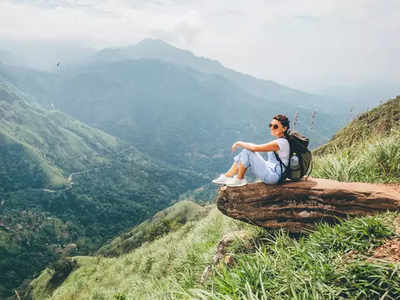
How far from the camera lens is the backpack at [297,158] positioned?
723 cm

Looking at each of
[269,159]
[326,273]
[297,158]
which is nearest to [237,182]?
[269,159]

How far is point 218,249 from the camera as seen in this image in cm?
810

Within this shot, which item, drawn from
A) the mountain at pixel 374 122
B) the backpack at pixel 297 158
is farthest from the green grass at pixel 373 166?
the mountain at pixel 374 122

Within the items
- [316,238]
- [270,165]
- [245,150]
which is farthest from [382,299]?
[245,150]

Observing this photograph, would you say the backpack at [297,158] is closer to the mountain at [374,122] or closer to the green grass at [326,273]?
the green grass at [326,273]

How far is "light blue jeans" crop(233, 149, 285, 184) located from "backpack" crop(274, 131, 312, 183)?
0.23 metres

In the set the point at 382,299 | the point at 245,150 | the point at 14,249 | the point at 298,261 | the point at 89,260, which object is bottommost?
the point at 14,249

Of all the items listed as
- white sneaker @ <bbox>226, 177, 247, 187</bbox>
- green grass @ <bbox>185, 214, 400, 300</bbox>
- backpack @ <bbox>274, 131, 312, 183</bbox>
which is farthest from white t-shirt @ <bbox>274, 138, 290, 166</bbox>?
green grass @ <bbox>185, 214, 400, 300</bbox>

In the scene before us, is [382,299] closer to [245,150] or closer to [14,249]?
[245,150]

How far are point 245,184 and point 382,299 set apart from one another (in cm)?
452

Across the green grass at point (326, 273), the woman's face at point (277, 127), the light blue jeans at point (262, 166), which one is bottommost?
the green grass at point (326, 273)

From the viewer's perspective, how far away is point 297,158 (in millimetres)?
7219

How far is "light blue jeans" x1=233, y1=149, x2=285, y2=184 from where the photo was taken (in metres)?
7.40

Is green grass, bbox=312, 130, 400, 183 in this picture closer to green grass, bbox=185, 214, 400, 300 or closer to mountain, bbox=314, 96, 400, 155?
green grass, bbox=185, 214, 400, 300
